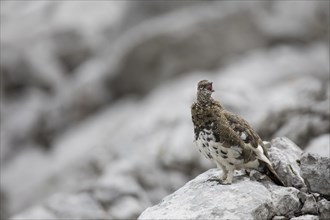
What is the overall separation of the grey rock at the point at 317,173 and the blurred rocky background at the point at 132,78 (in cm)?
1006

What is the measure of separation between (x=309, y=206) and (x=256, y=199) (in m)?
1.02

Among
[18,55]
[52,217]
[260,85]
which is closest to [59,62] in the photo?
[18,55]

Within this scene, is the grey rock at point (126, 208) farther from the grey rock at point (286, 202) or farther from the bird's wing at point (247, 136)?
the grey rock at point (286, 202)

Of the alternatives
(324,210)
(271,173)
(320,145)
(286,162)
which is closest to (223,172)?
(271,173)

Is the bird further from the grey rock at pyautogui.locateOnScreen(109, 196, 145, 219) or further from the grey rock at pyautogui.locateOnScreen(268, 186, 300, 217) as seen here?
the grey rock at pyautogui.locateOnScreen(109, 196, 145, 219)

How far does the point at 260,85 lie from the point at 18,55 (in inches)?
572

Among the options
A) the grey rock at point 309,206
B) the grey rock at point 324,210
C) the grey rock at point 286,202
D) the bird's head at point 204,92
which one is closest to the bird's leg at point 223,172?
the grey rock at point 286,202

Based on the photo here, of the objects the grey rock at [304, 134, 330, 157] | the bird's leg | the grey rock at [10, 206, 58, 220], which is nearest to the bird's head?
the bird's leg

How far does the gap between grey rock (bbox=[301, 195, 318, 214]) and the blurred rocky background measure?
10614 millimetres

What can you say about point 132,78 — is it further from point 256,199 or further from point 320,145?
point 256,199

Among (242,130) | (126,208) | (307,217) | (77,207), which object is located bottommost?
(307,217)

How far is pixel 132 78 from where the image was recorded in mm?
37969

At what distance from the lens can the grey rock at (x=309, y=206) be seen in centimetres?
1173

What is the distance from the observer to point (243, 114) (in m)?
24.4
